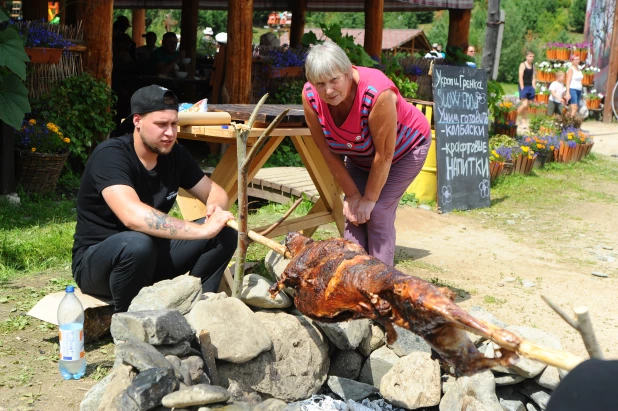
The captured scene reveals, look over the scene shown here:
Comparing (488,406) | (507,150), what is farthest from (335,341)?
(507,150)

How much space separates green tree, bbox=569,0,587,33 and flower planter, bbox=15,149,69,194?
135ft

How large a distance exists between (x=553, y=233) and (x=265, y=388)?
16.9 ft

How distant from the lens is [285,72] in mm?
11414

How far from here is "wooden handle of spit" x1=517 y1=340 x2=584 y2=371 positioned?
2.06m

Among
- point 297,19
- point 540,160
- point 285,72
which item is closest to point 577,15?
point 297,19

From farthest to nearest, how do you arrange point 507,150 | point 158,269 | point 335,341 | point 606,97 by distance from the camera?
point 606,97 → point 507,150 → point 158,269 → point 335,341

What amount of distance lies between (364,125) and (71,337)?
6.23ft

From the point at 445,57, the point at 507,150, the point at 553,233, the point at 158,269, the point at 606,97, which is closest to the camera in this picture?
the point at 158,269

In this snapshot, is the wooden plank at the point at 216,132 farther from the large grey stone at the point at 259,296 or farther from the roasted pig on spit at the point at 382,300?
the roasted pig on spit at the point at 382,300

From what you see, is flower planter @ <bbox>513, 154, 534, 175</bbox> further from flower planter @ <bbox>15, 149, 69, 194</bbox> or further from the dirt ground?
flower planter @ <bbox>15, 149, 69, 194</bbox>

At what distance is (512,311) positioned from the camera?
536 cm

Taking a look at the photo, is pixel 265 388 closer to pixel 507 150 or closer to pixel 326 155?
pixel 326 155

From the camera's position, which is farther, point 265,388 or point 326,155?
point 326,155

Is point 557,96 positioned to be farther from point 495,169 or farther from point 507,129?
point 495,169
